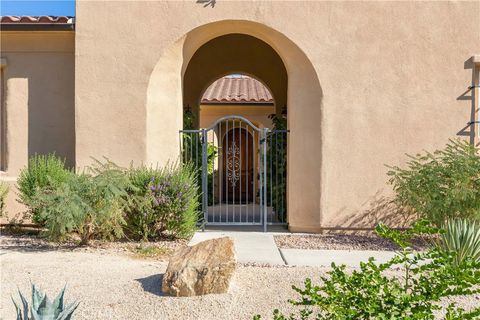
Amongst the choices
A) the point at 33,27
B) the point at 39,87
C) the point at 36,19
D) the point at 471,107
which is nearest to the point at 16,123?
the point at 39,87

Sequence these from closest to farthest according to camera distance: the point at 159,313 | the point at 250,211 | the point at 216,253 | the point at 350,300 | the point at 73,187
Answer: the point at 350,300, the point at 159,313, the point at 216,253, the point at 73,187, the point at 250,211

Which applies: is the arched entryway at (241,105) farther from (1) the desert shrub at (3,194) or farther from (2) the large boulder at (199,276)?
(2) the large boulder at (199,276)

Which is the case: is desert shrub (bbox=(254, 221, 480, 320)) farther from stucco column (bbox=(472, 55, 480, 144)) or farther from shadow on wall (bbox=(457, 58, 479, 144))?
stucco column (bbox=(472, 55, 480, 144))

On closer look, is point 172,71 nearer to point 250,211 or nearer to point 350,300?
point 250,211

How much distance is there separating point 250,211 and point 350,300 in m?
9.54

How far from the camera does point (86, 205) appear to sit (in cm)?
707

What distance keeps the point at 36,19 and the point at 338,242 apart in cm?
755

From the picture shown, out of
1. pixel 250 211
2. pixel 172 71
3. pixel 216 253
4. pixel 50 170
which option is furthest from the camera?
pixel 250 211

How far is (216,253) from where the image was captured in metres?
5.14

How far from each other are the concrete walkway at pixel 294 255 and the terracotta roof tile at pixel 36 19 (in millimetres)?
5205

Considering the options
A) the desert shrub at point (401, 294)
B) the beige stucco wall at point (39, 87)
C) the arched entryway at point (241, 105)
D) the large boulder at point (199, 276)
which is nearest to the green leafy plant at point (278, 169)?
the arched entryway at point (241, 105)

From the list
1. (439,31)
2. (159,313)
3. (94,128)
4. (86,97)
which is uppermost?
(439,31)

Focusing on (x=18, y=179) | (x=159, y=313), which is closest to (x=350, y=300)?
(x=159, y=313)

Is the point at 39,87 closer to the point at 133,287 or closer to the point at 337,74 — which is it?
the point at 133,287
